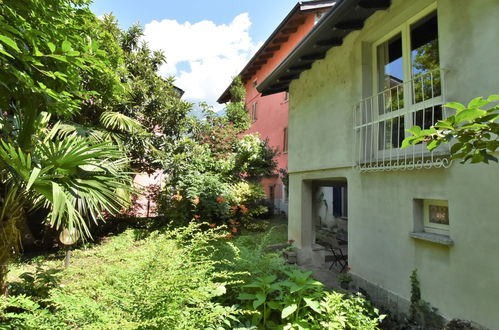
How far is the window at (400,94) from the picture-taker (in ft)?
12.7

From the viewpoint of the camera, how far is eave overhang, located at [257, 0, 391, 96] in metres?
4.25

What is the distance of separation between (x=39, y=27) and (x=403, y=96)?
5.00 m

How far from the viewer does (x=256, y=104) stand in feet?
63.5

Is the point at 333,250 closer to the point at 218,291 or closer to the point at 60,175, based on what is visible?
the point at 218,291

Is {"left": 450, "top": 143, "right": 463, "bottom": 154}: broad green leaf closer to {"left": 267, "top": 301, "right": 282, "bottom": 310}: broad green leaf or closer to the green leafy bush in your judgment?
the green leafy bush

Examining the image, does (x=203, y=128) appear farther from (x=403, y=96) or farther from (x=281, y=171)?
(x=403, y=96)

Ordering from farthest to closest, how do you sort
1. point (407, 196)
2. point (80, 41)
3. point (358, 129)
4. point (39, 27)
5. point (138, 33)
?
point (138, 33) < point (358, 129) < point (407, 196) < point (80, 41) < point (39, 27)

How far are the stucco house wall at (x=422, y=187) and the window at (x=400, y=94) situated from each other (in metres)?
0.19

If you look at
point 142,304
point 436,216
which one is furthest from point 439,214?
point 142,304

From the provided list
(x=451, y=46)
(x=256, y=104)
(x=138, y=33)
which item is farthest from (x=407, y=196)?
(x=256, y=104)

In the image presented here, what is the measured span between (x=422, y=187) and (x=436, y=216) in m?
0.47

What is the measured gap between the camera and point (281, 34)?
15.0 m

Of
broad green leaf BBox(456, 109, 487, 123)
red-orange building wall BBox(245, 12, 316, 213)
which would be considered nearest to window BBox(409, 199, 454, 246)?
broad green leaf BBox(456, 109, 487, 123)

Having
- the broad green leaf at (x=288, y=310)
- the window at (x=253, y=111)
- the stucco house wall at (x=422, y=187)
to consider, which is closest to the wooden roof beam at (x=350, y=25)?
the stucco house wall at (x=422, y=187)
